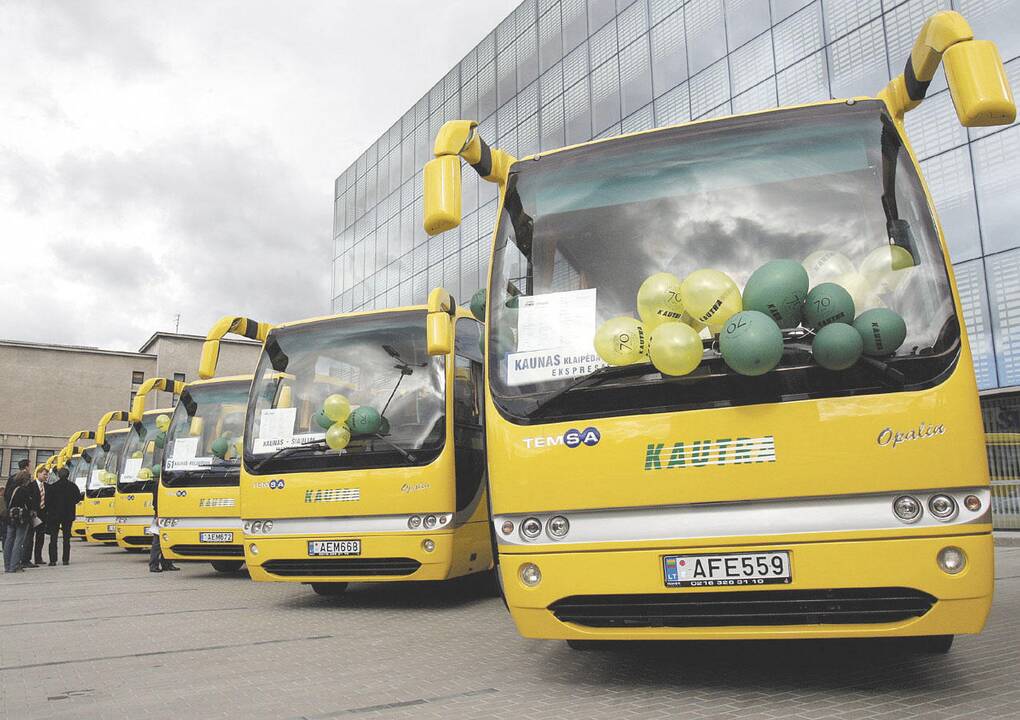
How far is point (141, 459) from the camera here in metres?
14.2

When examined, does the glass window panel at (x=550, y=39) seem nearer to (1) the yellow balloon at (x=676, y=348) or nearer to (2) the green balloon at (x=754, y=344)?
(1) the yellow balloon at (x=676, y=348)

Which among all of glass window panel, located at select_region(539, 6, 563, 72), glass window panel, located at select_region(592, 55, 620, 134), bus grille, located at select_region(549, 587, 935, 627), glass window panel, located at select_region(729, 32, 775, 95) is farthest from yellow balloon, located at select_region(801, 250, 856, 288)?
glass window panel, located at select_region(539, 6, 563, 72)

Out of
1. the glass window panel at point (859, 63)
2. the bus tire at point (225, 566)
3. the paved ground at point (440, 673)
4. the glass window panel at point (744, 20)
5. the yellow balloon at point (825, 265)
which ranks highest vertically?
the glass window panel at point (744, 20)

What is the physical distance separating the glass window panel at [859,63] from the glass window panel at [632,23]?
668 centimetres

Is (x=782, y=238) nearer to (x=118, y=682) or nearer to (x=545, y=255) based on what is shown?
(x=545, y=255)

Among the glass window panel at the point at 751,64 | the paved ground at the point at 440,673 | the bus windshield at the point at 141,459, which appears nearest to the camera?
the paved ground at the point at 440,673

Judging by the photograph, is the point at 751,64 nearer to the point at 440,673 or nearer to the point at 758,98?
the point at 758,98

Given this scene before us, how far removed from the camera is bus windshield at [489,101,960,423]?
12.7 ft

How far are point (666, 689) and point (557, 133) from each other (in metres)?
24.8

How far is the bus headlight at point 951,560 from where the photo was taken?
362 cm

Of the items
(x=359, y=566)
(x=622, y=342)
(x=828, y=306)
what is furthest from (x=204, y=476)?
(x=828, y=306)

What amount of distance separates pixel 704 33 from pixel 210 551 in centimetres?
1833

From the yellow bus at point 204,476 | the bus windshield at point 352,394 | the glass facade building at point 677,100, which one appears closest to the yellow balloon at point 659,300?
the bus windshield at point 352,394

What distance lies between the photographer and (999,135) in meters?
16.1
